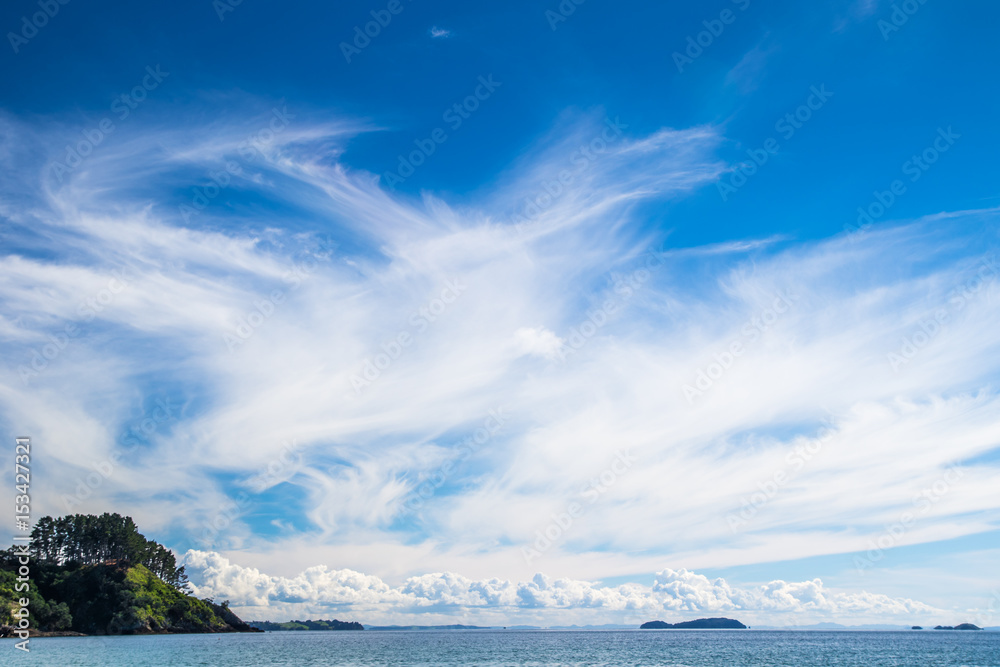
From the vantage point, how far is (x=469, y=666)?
319ft

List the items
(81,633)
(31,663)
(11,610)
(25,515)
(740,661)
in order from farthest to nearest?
1. (81,633)
2. (11,610)
3. (740,661)
4. (31,663)
5. (25,515)

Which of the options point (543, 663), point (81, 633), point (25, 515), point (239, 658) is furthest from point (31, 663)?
point (81, 633)

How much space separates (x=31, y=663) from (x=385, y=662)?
159 ft

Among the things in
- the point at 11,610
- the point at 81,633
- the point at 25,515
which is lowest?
the point at 81,633

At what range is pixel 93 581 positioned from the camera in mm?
161875

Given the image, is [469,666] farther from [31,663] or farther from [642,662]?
[31,663]

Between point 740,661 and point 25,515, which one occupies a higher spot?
point 25,515

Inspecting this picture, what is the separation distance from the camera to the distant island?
153m

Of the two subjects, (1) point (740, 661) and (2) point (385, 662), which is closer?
(2) point (385, 662)

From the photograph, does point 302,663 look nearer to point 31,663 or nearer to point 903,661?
point 31,663

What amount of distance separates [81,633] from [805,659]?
171982mm

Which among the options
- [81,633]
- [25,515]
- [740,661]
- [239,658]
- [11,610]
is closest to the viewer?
[25,515]

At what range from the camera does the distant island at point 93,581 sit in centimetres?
15275

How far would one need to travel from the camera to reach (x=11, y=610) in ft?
Result: 415
